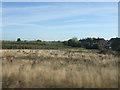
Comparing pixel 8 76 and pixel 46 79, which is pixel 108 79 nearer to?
pixel 46 79

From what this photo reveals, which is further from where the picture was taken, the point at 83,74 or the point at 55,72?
the point at 55,72

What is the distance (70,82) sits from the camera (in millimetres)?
9664

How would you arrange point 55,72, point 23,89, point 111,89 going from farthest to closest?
point 55,72
point 23,89
point 111,89

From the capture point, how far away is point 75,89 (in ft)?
29.5

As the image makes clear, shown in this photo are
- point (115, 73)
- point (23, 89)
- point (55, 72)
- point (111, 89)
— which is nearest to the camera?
point (111, 89)

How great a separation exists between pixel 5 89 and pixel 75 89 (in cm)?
280

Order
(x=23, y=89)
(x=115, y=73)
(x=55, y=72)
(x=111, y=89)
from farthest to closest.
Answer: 1. (x=55, y=72)
2. (x=115, y=73)
3. (x=23, y=89)
4. (x=111, y=89)

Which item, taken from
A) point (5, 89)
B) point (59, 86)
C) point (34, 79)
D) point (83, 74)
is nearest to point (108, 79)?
point (83, 74)

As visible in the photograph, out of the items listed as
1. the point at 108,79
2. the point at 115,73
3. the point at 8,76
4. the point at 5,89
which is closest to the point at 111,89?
the point at 108,79

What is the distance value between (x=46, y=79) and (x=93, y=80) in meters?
2.04

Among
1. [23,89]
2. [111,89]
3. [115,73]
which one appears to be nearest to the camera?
[111,89]

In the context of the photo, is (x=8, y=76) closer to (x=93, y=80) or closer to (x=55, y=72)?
(x=55, y=72)

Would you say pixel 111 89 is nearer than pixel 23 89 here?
Yes

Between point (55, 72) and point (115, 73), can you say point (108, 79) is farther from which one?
point (55, 72)
